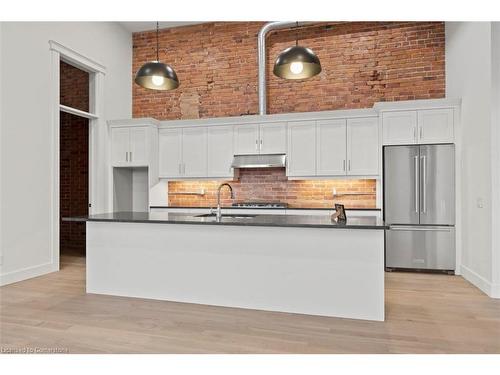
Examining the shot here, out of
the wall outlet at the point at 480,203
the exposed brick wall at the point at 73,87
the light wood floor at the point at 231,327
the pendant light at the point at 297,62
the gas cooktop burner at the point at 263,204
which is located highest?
the exposed brick wall at the point at 73,87

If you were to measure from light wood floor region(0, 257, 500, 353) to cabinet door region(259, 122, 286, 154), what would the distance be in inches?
115

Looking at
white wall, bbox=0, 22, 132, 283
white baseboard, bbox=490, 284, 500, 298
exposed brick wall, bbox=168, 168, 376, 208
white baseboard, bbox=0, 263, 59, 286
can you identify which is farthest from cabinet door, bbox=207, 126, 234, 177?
white baseboard, bbox=490, 284, 500, 298

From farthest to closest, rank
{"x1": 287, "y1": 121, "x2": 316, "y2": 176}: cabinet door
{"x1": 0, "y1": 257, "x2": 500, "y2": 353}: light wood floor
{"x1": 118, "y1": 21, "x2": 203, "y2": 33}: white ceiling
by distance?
1. {"x1": 118, "y1": 21, "x2": 203, "y2": 33}: white ceiling
2. {"x1": 287, "y1": 121, "x2": 316, "y2": 176}: cabinet door
3. {"x1": 0, "y1": 257, "x2": 500, "y2": 353}: light wood floor

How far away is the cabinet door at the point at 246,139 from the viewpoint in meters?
6.11

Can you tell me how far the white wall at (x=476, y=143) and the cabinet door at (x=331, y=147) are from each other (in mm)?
1669

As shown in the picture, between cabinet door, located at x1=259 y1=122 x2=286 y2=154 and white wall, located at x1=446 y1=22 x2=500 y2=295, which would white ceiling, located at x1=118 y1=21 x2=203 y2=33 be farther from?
white wall, located at x1=446 y1=22 x2=500 y2=295

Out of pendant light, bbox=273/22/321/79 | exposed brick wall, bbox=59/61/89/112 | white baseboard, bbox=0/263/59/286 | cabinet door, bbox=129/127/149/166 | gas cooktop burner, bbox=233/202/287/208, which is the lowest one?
white baseboard, bbox=0/263/59/286

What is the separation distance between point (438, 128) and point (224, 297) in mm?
3930

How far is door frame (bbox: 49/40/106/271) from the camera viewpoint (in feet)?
17.4

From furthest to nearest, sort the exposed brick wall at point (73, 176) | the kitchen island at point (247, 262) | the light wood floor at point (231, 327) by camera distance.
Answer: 1. the exposed brick wall at point (73, 176)
2. the kitchen island at point (247, 262)
3. the light wood floor at point (231, 327)

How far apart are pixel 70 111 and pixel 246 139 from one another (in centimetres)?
292

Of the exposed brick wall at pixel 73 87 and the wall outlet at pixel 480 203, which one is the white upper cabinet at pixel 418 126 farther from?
the exposed brick wall at pixel 73 87

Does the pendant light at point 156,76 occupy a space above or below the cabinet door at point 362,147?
above

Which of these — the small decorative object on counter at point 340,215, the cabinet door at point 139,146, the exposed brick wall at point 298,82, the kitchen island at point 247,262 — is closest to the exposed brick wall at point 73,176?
the exposed brick wall at point 298,82
